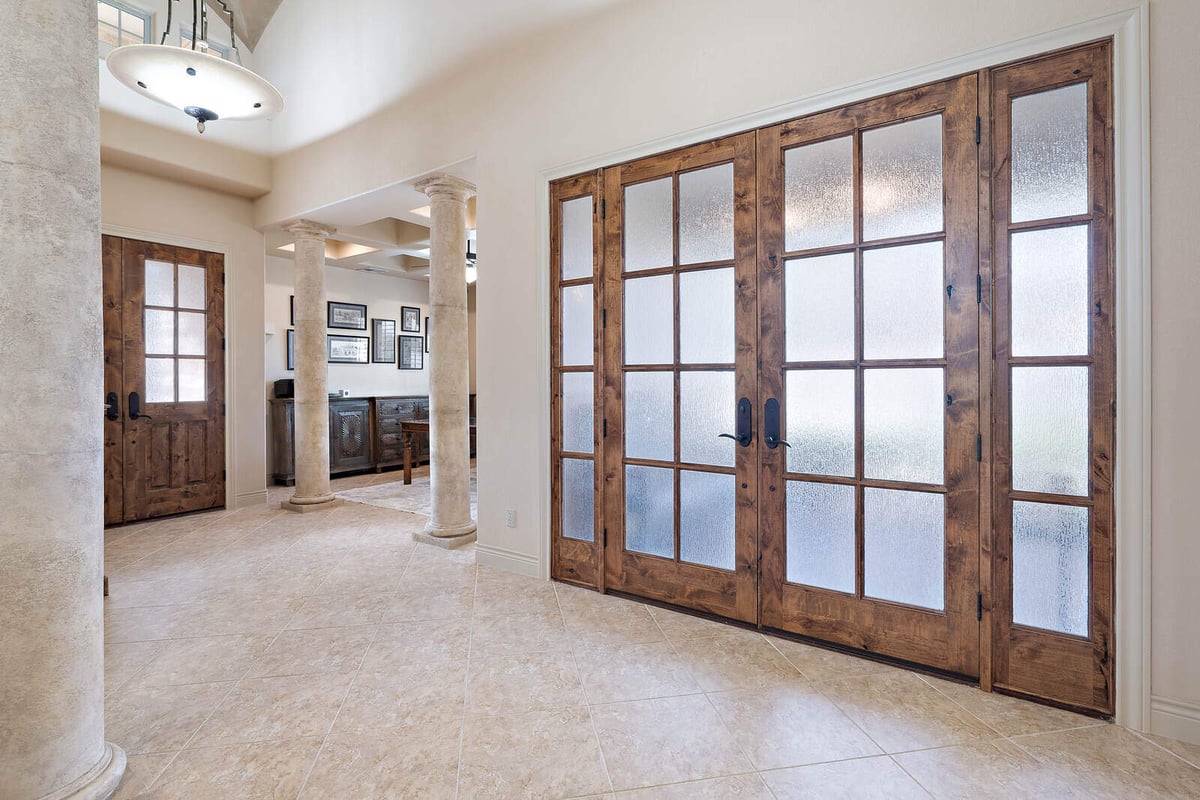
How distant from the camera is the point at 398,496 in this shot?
6094 millimetres

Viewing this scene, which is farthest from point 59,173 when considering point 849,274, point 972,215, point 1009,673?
point 1009,673

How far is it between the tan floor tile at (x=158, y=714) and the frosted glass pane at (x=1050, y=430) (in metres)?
3.17

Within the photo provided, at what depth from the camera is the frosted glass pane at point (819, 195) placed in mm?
2451

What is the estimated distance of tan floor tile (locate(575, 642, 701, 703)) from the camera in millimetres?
2146

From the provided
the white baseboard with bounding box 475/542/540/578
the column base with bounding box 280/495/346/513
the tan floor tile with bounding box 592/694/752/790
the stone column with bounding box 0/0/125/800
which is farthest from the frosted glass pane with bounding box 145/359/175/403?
the tan floor tile with bounding box 592/694/752/790

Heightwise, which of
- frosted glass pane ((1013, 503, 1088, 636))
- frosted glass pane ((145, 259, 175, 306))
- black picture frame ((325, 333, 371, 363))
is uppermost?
frosted glass pane ((145, 259, 175, 306))

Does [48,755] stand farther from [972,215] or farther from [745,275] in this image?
[972,215]

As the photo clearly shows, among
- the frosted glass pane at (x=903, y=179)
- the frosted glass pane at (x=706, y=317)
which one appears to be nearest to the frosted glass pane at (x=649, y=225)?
the frosted glass pane at (x=706, y=317)

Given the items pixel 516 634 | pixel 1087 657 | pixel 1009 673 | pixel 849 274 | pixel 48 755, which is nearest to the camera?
pixel 48 755

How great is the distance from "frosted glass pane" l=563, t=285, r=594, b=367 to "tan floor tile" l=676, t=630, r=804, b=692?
1641 mm

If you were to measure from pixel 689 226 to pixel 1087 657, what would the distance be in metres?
2.42

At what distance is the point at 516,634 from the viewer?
2.67m

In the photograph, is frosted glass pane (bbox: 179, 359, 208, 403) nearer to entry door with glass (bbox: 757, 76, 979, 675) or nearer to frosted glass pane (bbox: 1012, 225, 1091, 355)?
entry door with glass (bbox: 757, 76, 979, 675)

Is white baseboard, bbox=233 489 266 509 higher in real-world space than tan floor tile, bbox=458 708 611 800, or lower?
higher
